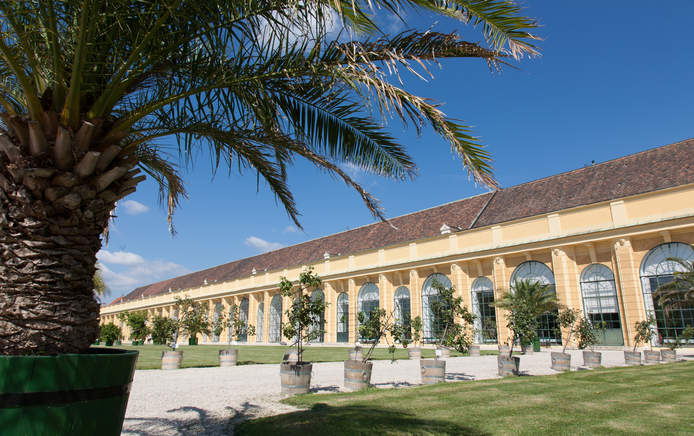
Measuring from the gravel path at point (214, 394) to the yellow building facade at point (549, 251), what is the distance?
3637 mm

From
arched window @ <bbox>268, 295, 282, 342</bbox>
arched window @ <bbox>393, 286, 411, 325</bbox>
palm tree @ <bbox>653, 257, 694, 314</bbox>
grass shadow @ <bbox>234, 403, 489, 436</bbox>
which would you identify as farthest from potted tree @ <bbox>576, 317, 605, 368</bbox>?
arched window @ <bbox>268, 295, 282, 342</bbox>

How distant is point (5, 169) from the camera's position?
346 centimetres

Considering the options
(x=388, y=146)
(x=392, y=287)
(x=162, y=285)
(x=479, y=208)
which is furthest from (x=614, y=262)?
(x=162, y=285)

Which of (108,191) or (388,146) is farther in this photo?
(388,146)

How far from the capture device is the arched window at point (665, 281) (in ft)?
67.4

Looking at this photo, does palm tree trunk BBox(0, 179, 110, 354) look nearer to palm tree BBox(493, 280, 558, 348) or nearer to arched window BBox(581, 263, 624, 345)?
palm tree BBox(493, 280, 558, 348)

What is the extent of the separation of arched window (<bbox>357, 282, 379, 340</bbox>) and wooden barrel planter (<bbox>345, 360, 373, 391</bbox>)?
81.8ft

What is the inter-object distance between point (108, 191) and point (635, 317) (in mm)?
24879

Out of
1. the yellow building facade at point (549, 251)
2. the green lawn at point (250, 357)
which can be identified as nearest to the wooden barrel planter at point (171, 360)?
the green lawn at point (250, 357)

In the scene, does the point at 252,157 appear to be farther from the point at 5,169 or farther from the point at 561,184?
the point at 561,184

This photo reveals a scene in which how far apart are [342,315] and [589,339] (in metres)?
20.5

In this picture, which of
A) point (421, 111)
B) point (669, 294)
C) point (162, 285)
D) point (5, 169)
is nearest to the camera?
point (5, 169)

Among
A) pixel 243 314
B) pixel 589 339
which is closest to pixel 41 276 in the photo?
pixel 589 339

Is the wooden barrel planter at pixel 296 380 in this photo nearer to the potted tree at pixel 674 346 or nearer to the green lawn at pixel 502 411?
the green lawn at pixel 502 411
